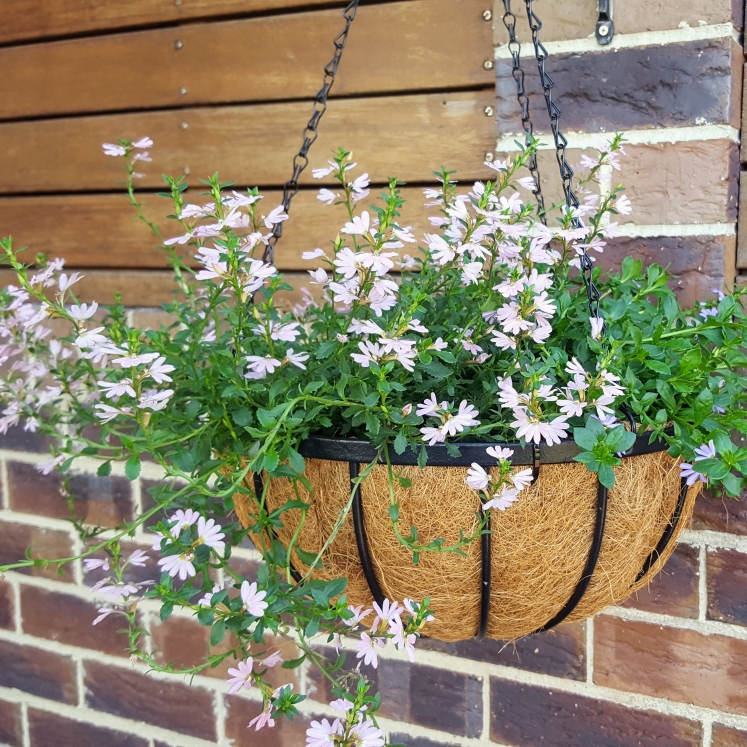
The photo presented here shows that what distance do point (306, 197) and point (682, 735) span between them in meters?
0.96

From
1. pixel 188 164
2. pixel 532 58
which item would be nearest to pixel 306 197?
pixel 188 164

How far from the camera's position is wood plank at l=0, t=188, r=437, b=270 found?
4.11 feet

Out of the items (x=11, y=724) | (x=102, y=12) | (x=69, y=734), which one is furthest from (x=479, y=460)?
(x=11, y=724)

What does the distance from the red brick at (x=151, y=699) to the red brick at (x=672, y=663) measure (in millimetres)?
740

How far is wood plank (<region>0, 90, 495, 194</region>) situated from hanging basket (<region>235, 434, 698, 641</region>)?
59cm

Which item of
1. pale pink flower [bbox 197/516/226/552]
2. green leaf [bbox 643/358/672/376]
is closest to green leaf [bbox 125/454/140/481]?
pale pink flower [bbox 197/516/226/552]

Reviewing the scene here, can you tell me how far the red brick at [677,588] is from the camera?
1.06m

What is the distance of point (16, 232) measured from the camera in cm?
154

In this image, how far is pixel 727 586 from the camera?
40.8 inches

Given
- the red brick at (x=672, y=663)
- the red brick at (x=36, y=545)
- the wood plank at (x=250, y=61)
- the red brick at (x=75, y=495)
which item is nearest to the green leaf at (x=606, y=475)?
the red brick at (x=672, y=663)

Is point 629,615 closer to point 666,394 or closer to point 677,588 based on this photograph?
point 677,588

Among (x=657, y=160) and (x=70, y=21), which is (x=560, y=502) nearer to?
(x=657, y=160)

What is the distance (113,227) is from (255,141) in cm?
33

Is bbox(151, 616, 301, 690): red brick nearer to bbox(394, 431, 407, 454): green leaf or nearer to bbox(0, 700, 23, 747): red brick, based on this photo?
bbox(0, 700, 23, 747): red brick
